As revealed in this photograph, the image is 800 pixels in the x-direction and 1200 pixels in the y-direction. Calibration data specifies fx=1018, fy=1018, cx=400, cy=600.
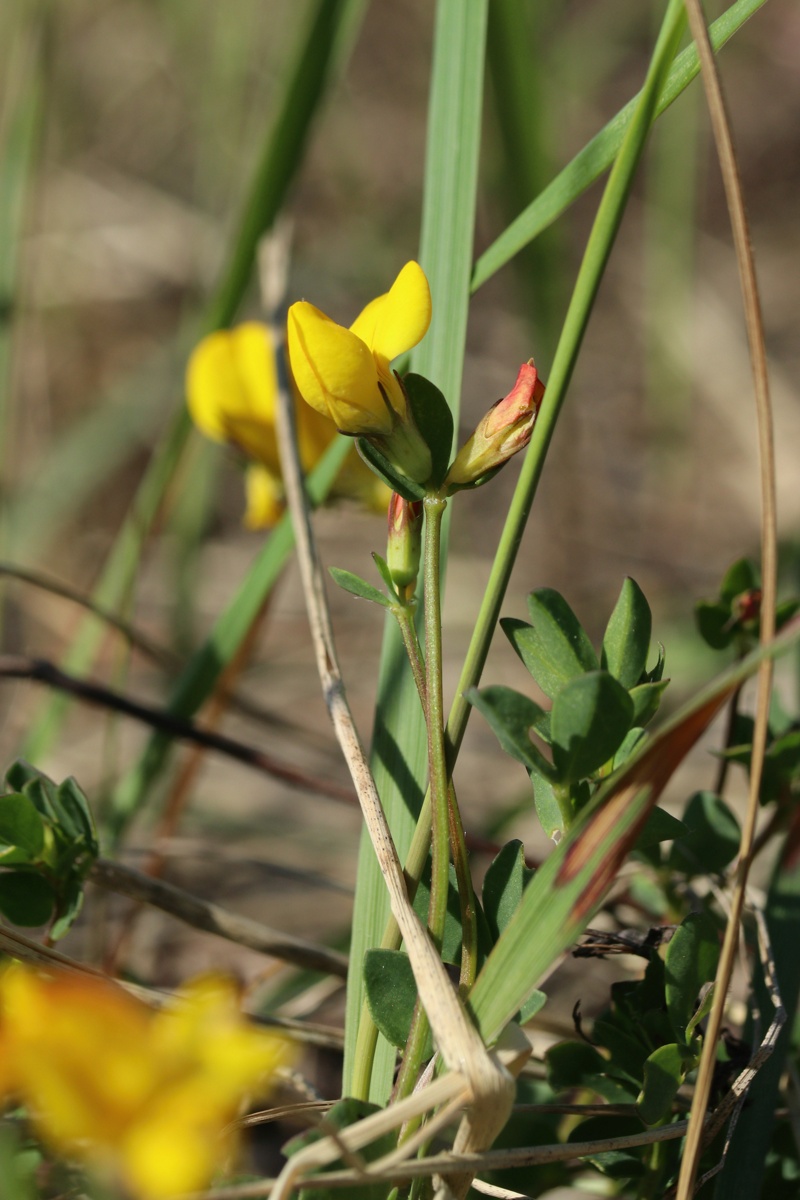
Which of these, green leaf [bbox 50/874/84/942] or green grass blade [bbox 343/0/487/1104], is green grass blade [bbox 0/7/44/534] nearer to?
green grass blade [bbox 343/0/487/1104]

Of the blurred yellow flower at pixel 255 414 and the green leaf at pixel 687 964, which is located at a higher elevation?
the blurred yellow flower at pixel 255 414

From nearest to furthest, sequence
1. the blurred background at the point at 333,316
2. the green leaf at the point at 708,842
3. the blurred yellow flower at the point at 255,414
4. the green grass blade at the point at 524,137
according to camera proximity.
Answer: the green leaf at the point at 708,842 < the blurred yellow flower at the point at 255,414 < the green grass blade at the point at 524,137 < the blurred background at the point at 333,316

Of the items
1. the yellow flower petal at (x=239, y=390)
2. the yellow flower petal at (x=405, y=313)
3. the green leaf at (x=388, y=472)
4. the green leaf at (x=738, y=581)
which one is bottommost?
the green leaf at (x=738, y=581)

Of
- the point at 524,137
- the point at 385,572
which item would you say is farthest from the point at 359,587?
the point at 524,137

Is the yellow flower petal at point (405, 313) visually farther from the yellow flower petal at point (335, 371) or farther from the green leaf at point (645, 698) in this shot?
the green leaf at point (645, 698)

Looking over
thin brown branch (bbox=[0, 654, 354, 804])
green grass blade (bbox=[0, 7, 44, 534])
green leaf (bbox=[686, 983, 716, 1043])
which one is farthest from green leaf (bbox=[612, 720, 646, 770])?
green grass blade (bbox=[0, 7, 44, 534])

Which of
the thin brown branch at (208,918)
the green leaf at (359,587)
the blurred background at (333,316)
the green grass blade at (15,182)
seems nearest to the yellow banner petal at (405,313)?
the green leaf at (359,587)

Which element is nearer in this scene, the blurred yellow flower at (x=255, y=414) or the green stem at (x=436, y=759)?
the green stem at (x=436, y=759)
